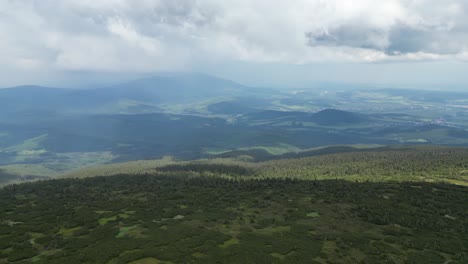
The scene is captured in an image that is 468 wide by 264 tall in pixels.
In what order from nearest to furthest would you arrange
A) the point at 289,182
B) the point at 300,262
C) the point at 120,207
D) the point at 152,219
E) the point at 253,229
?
the point at 300,262 < the point at 253,229 < the point at 152,219 < the point at 120,207 < the point at 289,182

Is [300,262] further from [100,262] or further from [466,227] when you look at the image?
[466,227]

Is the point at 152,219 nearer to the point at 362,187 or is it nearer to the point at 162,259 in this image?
the point at 162,259

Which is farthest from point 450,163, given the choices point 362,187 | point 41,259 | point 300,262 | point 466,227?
point 41,259

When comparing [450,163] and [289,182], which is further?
[450,163]

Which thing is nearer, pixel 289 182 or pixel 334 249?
pixel 334 249

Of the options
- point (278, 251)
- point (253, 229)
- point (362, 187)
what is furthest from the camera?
point (362, 187)

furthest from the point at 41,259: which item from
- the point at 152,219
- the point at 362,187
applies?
the point at 362,187
